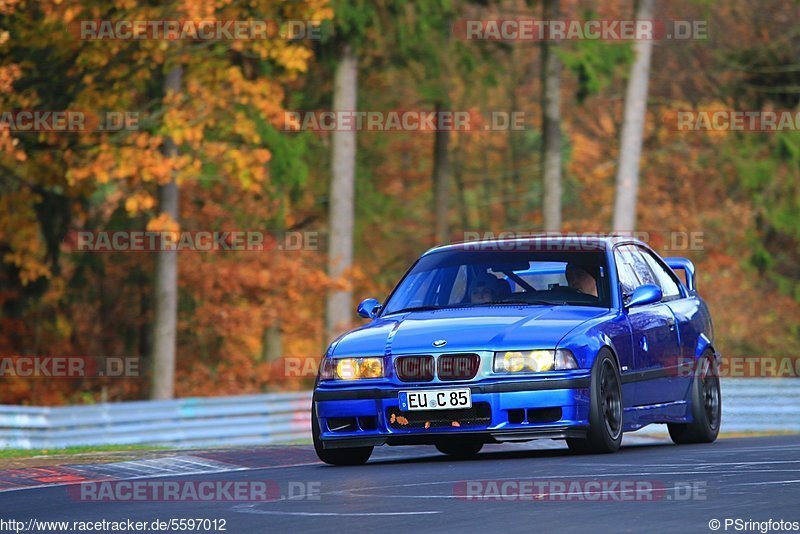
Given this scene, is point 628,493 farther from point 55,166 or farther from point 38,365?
point 38,365

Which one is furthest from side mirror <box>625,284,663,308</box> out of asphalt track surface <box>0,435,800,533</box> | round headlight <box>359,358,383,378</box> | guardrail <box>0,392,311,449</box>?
guardrail <box>0,392,311,449</box>

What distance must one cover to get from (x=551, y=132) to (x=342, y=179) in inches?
320

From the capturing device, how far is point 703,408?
13.8 metres

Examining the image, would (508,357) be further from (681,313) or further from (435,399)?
(681,313)

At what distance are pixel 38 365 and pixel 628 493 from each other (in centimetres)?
2509

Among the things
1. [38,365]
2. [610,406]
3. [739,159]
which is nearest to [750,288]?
[739,159]

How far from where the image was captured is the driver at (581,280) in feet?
40.5

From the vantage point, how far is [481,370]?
1098cm

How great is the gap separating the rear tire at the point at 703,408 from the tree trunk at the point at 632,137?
1773 centimetres

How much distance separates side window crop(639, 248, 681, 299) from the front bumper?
2.98m

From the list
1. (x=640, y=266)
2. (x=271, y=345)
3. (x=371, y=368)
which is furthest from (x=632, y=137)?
(x=371, y=368)

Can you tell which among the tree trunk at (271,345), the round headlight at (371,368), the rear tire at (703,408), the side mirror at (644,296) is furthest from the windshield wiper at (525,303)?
the tree trunk at (271,345)

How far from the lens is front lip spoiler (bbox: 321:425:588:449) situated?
1097cm

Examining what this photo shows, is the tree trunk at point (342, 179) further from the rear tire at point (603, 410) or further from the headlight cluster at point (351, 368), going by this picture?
the rear tire at point (603, 410)
